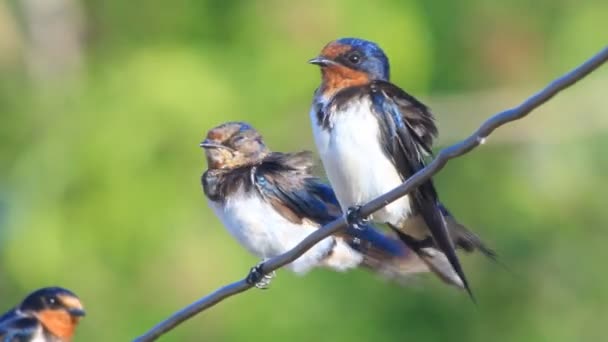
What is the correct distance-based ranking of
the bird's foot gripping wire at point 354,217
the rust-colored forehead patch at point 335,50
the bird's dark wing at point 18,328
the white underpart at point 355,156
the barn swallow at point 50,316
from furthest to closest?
the barn swallow at point 50,316, the bird's dark wing at point 18,328, the rust-colored forehead patch at point 335,50, the white underpart at point 355,156, the bird's foot gripping wire at point 354,217

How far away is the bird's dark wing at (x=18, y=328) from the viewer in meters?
5.07

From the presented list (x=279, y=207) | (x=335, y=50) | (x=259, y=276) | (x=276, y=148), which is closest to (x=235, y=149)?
(x=279, y=207)

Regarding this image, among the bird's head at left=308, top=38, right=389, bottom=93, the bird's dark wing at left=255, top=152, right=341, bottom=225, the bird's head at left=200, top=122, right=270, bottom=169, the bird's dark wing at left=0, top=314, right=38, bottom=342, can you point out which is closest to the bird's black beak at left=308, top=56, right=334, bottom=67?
the bird's head at left=308, top=38, right=389, bottom=93

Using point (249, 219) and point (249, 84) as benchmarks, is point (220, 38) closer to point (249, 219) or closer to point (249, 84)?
point (249, 84)

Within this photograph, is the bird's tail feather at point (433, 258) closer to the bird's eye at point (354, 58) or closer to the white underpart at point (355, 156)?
the white underpart at point (355, 156)

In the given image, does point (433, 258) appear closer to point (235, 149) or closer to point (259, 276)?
point (259, 276)

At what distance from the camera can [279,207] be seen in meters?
4.76

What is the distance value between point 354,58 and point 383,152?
303 mm

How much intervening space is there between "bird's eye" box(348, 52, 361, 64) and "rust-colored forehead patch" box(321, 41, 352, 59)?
24 mm

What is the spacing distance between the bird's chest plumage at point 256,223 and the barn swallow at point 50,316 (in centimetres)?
72

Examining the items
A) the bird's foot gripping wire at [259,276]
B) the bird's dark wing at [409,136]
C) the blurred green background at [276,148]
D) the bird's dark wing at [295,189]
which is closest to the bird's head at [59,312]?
the bird's dark wing at [295,189]

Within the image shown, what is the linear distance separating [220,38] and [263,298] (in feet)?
5.05

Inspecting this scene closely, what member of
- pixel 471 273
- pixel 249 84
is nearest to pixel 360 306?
pixel 471 273

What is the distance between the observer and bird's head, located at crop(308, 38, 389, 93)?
4.41 metres
